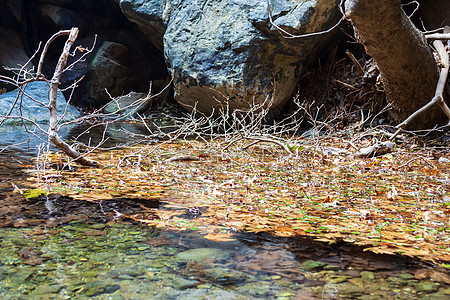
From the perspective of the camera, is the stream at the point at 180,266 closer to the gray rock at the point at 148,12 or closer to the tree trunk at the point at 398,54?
the tree trunk at the point at 398,54

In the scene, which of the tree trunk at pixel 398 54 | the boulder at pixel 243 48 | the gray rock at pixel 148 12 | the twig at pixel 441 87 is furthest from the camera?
the gray rock at pixel 148 12

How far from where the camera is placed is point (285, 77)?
24.9 feet

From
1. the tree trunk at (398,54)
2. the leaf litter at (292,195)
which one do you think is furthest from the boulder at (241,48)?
the leaf litter at (292,195)

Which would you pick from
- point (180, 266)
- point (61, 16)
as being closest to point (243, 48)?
point (180, 266)

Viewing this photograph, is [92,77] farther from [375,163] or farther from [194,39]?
[375,163]

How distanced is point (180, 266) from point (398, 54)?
3984 millimetres

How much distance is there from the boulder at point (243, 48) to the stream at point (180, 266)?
5.27 metres

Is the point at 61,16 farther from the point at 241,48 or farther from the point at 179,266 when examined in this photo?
the point at 179,266

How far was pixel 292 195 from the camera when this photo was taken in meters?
2.61

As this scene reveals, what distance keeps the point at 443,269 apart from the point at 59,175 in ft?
9.35

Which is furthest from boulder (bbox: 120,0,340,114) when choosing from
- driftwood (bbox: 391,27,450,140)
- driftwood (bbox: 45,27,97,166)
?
driftwood (bbox: 45,27,97,166)

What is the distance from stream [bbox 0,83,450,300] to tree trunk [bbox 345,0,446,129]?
282cm

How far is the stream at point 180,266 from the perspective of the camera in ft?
4.08

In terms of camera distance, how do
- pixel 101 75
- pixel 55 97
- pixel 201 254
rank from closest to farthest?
pixel 201 254 < pixel 55 97 < pixel 101 75
